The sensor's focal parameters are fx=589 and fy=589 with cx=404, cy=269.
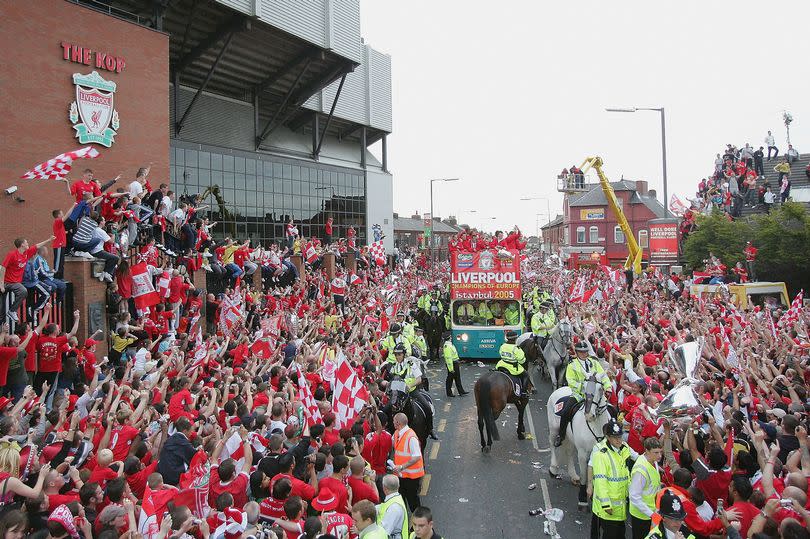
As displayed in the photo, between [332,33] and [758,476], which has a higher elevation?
[332,33]

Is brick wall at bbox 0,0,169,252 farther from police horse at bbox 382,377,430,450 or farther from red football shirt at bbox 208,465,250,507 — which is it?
red football shirt at bbox 208,465,250,507

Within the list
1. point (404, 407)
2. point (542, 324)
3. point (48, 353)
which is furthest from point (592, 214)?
point (48, 353)

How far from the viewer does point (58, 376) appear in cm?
964

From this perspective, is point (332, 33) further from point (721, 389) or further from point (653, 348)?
point (721, 389)

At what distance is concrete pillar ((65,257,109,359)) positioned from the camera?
1199 centimetres

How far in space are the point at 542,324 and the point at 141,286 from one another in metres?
11.0

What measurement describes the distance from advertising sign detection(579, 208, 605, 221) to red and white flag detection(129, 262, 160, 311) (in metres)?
58.8

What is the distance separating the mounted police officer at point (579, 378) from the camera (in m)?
8.86

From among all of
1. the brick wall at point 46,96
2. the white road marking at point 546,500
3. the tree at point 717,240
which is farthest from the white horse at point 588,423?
the tree at point 717,240

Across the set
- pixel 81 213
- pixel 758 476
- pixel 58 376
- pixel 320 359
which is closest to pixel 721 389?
pixel 758 476

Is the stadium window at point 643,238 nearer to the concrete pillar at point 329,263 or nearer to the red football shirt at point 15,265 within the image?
the concrete pillar at point 329,263

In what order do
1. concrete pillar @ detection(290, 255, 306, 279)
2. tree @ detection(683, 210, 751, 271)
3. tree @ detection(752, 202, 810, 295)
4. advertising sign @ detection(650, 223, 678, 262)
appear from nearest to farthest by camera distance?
1. concrete pillar @ detection(290, 255, 306, 279)
2. tree @ detection(752, 202, 810, 295)
3. tree @ detection(683, 210, 751, 271)
4. advertising sign @ detection(650, 223, 678, 262)

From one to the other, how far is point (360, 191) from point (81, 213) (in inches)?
1363

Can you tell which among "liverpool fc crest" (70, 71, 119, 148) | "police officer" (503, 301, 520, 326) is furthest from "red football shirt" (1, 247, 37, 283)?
"police officer" (503, 301, 520, 326)
